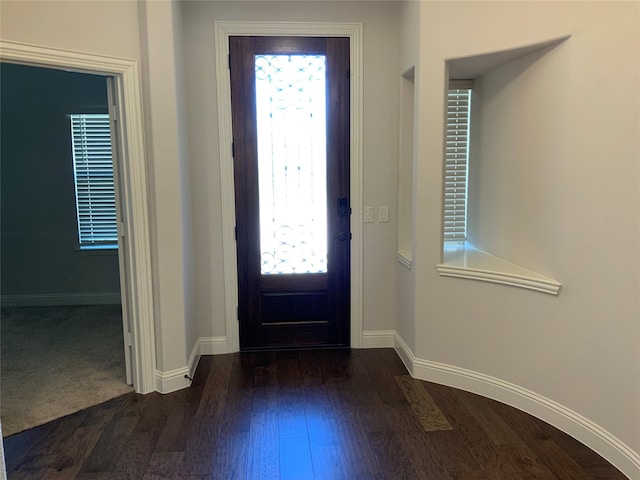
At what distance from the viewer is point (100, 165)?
209 inches

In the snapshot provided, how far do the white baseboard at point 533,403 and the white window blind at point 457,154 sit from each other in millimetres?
1123

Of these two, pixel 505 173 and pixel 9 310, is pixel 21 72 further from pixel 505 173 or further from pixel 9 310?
pixel 505 173

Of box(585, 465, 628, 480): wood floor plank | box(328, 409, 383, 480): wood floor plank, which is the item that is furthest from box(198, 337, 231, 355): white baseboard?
box(585, 465, 628, 480): wood floor plank

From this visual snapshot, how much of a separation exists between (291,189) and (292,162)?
0.70ft

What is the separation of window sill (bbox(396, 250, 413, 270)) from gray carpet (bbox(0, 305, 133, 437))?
217 centimetres

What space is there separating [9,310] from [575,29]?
19.2 feet

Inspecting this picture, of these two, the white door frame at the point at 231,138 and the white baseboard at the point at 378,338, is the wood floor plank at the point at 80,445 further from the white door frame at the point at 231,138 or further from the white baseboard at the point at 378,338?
the white baseboard at the point at 378,338

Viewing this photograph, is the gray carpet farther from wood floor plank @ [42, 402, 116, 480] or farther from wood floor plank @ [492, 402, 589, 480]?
wood floor plank @ [492, 402, 589, 480]

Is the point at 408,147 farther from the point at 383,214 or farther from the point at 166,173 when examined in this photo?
the point at 166,173

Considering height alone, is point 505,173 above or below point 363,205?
above

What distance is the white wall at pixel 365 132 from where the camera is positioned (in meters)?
3.57

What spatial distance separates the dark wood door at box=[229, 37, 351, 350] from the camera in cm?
365

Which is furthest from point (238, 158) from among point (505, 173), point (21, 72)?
point (21, 72)

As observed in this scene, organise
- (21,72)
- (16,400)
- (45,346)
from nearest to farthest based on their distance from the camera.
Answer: (16,400) → (45,346) → (21,72)
